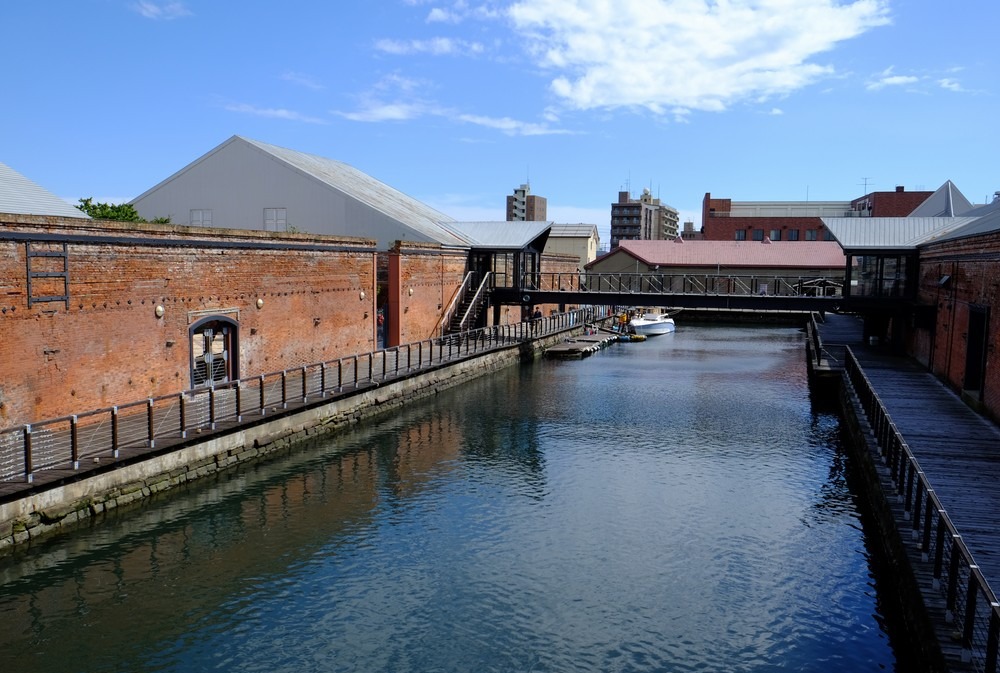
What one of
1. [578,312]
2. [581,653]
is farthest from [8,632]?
[578,312]

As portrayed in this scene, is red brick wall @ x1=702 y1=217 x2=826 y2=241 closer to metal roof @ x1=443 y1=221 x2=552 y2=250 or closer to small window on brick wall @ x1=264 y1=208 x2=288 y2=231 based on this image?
metal roof @ x1=443 y1=221 x2=552 y2=250

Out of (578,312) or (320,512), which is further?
(578,312)

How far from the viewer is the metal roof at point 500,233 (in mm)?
43469

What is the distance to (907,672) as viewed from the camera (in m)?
10.6

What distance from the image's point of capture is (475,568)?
45.1 ft

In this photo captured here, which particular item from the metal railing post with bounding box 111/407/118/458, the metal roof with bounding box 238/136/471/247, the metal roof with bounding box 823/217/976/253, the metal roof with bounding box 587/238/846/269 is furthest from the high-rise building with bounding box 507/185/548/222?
the metal railing post with bounding box 111/407/118/458

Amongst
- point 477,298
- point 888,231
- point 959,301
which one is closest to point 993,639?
point 959,301

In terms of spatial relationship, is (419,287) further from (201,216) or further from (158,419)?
(158,419)

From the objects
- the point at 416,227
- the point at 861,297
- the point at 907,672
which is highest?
the point at 416,227

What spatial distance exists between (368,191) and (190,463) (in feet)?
91.6

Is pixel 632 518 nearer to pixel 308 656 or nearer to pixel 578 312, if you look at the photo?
pixel 308 656

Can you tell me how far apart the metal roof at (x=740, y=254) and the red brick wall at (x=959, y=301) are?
138ft

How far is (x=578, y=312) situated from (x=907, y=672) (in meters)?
48.6

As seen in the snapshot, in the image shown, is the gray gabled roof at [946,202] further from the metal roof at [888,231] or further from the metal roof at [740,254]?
the metal roof at [888,231]
